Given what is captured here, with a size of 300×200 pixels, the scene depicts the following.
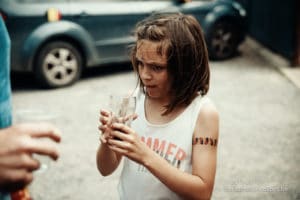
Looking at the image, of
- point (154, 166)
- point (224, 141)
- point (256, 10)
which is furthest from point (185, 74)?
point (256, 10)

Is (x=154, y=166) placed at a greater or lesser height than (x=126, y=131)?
lesser

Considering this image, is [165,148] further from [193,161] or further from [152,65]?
[152,65]

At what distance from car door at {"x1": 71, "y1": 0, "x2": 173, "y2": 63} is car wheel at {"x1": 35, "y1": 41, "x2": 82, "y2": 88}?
1.43 ft

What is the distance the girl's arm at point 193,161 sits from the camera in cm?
142

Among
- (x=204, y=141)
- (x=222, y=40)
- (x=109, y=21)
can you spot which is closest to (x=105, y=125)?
(x=204, y=141)

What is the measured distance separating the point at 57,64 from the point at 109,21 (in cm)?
112

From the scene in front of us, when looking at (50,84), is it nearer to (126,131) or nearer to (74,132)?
(74,132)

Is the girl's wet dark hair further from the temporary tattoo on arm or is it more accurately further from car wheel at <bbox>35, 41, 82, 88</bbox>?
car wheel at <bbox>35, 41, 82, 88</bbox>

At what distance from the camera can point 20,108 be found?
221 inches

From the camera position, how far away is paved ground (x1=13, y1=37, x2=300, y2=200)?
370 cm

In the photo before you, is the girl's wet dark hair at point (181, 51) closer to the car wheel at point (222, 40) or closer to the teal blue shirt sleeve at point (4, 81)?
the teal blue shirt sleeve at point (4, 81)

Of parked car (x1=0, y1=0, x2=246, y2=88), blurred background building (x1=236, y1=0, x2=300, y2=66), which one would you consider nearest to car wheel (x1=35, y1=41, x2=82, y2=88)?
parked car (x1=0, y1=0, x2=246, y2=88)

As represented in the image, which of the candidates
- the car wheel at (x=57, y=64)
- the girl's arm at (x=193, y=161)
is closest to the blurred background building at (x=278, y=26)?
the car wheel at (x=57, y=64)

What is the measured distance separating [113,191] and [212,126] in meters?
2.21
